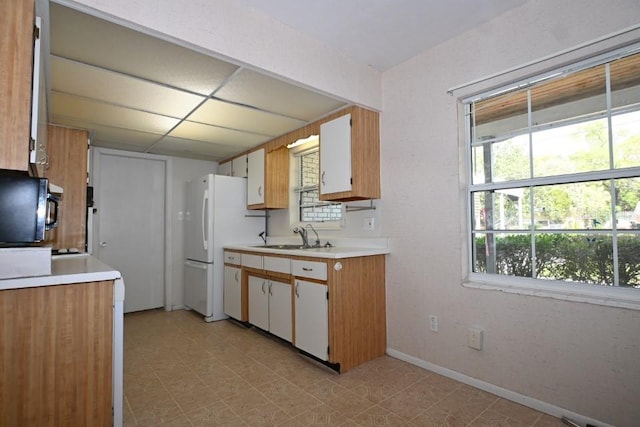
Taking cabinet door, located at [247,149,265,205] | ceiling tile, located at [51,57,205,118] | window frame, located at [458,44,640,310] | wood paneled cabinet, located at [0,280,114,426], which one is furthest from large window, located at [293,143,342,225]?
wood paneled cabinet, located at [0,280,114,426]

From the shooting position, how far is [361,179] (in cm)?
276

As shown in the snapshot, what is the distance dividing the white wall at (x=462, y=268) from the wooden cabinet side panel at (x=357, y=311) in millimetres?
115

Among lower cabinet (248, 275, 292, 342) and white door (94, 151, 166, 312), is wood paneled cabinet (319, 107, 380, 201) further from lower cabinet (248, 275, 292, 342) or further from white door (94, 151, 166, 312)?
white door (94, 151, 166, 312)

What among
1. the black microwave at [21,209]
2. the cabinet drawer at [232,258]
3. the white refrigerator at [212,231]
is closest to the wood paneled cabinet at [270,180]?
the white refrigerator at [212,231]

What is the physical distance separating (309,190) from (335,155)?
106 centimetres

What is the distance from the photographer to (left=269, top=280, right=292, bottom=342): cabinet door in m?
2.89

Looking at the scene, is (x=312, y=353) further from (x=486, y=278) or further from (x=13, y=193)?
(x=13, y=193)

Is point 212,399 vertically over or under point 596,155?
under

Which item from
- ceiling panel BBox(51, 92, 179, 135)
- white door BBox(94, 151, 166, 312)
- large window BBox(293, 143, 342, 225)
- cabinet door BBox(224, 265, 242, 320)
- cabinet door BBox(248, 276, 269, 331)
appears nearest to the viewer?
ceiling panel BBox(51, 92, 179, 135)

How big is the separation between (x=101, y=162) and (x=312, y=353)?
3.73m

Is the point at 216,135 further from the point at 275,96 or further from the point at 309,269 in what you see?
the point at 309,269

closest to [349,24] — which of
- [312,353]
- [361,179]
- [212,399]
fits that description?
[361,179]

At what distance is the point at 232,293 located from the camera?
3736 millimetres

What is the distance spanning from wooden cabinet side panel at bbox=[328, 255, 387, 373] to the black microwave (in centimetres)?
171
